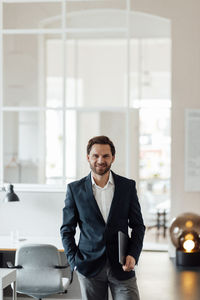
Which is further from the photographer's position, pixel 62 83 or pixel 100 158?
pixel 62 83

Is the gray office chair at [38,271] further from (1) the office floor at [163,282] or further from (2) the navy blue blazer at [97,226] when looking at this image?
(2) the navy blue blazer at [97,226]

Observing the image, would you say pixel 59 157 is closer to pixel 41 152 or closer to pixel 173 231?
pixel 41 152

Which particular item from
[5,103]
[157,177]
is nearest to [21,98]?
[5,103]

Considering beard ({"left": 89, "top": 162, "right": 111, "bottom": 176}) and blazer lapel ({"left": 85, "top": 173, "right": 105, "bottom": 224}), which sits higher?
beard ({"left": 89, "top": 162, "right": 111, "bottom": 176})

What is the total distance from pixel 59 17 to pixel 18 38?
657 mm

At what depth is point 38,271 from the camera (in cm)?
484

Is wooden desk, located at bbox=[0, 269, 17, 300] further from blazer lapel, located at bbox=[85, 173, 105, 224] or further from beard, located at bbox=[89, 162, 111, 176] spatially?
beard, located at bbox=[89, 162, 111, 176]

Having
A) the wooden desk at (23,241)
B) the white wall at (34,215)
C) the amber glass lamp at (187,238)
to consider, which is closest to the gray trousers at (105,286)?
the wooden desk at (23,241)

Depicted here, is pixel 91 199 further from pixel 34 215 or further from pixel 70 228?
pixel 34 215

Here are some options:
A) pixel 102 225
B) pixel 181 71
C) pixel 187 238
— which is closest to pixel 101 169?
pixel 102 225

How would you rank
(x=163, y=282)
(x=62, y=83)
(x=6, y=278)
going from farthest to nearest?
(x=62, y=83) < (x=163, y=282) < (x=6, y=278)

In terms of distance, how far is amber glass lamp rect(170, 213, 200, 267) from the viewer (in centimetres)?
749

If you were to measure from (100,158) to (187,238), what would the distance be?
459 centimetres

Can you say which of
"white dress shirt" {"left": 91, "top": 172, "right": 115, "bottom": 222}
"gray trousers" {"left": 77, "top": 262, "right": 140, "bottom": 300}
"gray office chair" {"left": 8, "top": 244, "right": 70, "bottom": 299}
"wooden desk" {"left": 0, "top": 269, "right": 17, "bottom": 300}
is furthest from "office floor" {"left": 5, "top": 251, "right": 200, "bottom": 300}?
"white dress shirt" {"left": 91, "top": 172, "right": 115, "bottom": 222}
